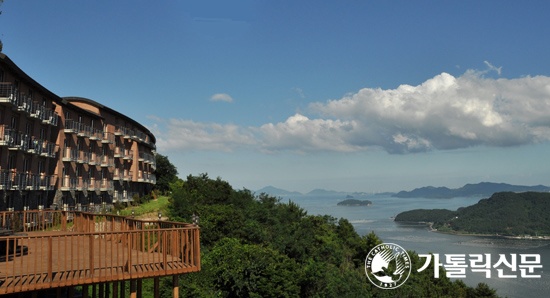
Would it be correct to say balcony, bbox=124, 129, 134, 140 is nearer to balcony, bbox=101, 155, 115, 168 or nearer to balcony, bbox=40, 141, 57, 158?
balcony, bbox=101, 155, 115, 168

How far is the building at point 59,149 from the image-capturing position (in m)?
29.6

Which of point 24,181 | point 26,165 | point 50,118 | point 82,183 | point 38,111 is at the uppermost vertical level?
point 38,111

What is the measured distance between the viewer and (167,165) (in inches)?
2913

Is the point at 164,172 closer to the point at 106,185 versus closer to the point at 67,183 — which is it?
the point at 106,185

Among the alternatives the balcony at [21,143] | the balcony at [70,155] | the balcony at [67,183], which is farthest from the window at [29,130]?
the balcony at [67,183]

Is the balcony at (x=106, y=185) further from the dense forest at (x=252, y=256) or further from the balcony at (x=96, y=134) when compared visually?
the dense forest at (x=252, y=256)

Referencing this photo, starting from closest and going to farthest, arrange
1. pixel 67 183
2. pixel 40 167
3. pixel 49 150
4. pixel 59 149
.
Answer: pixel 40 167 → pixel 49 150 → pixel 59 149 → pixel 67 183

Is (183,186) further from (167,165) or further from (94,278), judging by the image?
(94,278)

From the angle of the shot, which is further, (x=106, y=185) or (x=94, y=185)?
(x=106, y=185)

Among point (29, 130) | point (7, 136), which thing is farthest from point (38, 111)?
point (7, 136)

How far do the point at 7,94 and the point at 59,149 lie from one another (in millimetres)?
10291

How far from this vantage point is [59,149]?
124 feet

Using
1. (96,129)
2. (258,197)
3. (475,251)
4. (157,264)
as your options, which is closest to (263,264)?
(157,264)

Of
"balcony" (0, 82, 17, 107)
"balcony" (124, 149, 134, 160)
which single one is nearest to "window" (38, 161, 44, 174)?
"balcony" (0, 82, 17, 107)
